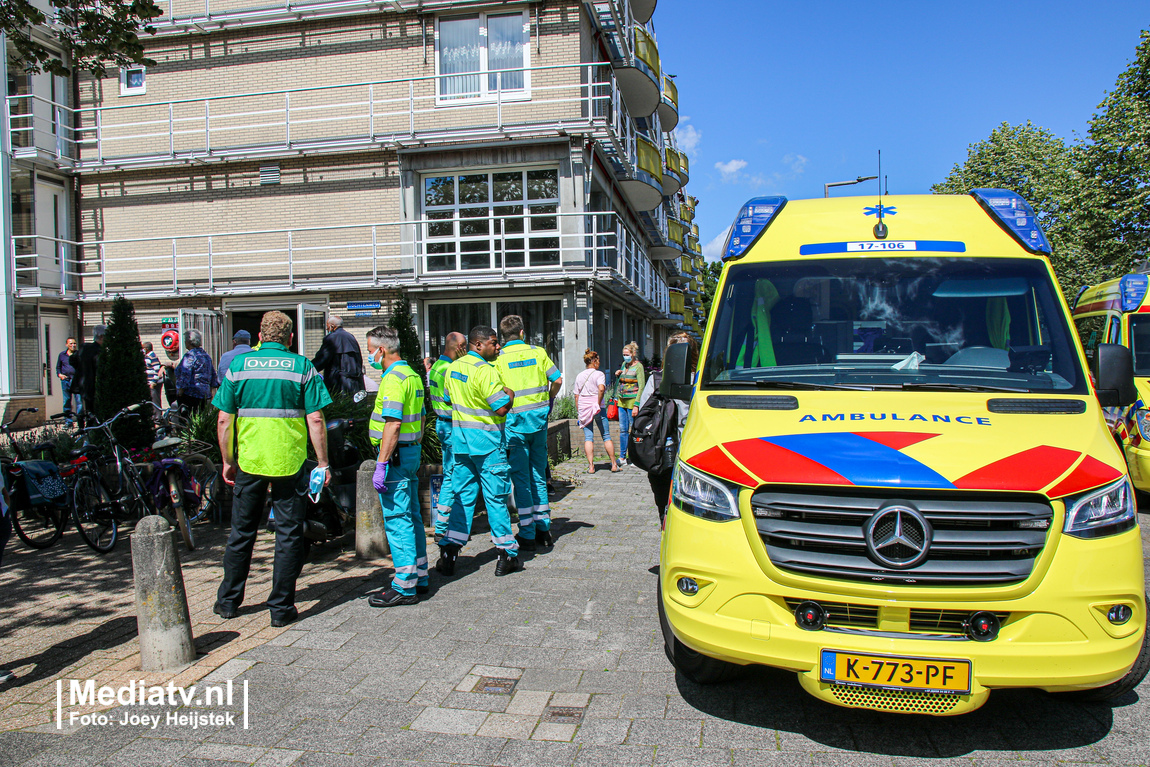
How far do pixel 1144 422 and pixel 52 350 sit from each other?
21807 millimetres

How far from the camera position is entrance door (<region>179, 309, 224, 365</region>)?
1619 cm

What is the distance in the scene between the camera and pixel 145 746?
319 cm

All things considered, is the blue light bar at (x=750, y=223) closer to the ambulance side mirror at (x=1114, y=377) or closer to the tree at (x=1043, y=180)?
the ambulance side mirror at (x=1114, y=377)

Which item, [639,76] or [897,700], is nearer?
[897,700]

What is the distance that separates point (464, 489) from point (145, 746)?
9.04ft

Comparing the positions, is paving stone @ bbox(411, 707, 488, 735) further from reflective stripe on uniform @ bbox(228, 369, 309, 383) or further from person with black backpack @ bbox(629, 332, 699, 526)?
reflective stripe on uniform @ bbox(228, 369, 309, 383)

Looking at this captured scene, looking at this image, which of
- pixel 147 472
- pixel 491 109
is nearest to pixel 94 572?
pixel 147 472

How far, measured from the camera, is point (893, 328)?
3.97 metres

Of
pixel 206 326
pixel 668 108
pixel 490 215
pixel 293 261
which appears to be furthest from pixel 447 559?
pixel 668 108

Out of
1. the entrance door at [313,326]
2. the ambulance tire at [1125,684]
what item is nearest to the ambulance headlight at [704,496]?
the ambulance tire at [1125,684]

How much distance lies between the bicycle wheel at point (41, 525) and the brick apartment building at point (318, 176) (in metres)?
10.1

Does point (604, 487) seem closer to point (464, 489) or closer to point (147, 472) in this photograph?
point (464, 489)

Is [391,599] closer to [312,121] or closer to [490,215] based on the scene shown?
[490,215]

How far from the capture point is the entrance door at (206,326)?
637 inches
